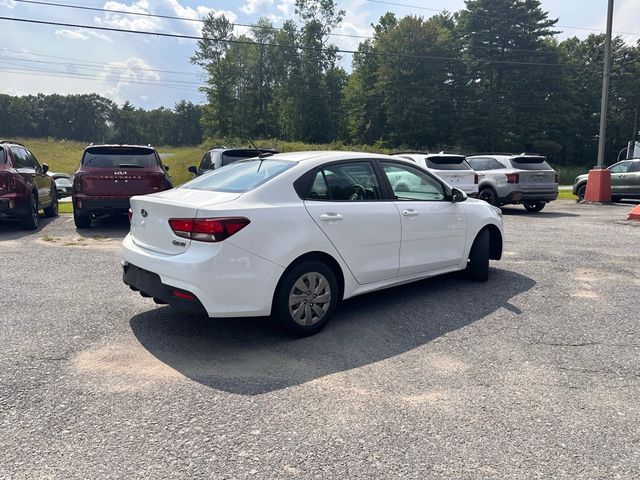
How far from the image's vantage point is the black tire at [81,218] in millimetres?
10234

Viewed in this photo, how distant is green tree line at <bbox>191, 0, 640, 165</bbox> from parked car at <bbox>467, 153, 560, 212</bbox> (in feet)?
134

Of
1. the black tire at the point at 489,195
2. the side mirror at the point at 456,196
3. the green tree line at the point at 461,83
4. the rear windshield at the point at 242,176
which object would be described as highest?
the green tree line at the point at 461,83

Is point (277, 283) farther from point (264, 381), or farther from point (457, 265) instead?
point (457, 265)

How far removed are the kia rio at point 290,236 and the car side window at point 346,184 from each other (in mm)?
11

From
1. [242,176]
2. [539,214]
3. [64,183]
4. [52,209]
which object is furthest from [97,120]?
[242,176]

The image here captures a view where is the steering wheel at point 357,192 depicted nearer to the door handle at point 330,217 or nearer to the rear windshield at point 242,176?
the door handle at point 330,217

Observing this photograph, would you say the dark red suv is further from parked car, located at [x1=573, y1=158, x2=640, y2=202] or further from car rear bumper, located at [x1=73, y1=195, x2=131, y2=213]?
parked car, located at [x1=573, y1=158, x2=640, y2=202]

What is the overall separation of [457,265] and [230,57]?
67.0 metres

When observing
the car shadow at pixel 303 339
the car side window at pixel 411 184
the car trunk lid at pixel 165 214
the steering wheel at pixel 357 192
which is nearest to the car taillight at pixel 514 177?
the car shadow at pixel 303 339

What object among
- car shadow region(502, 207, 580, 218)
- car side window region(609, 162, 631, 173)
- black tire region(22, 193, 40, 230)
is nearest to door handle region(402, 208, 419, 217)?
black tire region(22, 193, 40, 230)

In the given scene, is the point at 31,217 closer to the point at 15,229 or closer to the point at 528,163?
the point at 15,229

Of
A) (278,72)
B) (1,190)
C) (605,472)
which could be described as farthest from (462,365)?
(278,72)

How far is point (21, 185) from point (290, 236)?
26.6ft

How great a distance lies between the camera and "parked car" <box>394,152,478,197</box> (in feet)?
41.5
